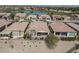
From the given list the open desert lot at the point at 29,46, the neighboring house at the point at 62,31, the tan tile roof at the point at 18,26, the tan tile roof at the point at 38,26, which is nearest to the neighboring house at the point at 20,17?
the tan tile roof at the point at 18,26

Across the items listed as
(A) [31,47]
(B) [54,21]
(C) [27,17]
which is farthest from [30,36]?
(B) [54,21]

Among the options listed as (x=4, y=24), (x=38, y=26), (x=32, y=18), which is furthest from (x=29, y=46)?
(x=4, y=24)

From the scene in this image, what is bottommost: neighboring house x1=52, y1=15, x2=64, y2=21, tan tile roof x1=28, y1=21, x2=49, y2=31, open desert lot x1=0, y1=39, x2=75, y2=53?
open desert lot x1=0, y1=39, x2=75, y2=53

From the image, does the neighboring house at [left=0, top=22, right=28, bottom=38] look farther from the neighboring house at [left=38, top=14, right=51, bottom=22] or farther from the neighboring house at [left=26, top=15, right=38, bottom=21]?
the neighboring house at [left=38, top=14, right=51, bottom=22]

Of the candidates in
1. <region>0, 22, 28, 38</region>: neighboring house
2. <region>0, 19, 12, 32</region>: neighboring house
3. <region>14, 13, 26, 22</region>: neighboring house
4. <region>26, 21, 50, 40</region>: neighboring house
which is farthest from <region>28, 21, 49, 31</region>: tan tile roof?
<region>0, 19, 12, 32</region>: neighboring house

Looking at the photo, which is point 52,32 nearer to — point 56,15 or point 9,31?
point 56,15

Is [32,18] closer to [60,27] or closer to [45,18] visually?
[45,18]
